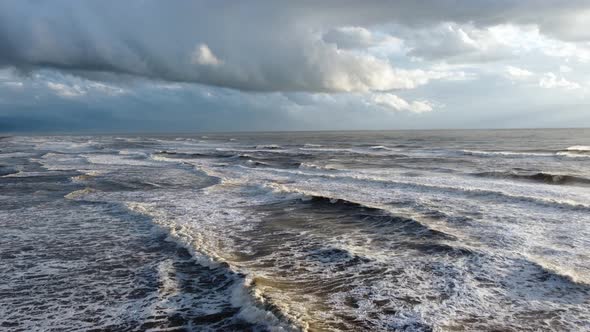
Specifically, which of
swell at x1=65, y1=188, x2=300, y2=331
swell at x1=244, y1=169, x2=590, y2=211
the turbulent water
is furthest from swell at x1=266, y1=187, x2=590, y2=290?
swell at x1=244, y1=169, x2=590, y2=211

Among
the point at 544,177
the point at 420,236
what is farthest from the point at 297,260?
the point at 544,177

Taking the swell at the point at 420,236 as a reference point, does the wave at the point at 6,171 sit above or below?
above

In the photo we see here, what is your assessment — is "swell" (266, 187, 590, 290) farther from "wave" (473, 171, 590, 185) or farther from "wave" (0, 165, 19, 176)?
"wave" (0, 165, 19, 176)

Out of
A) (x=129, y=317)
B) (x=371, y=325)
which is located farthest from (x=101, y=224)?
(x=371, y=325)

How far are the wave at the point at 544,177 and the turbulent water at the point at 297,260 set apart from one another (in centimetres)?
407

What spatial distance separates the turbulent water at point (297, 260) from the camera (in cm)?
838

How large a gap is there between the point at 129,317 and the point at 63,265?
172 inches

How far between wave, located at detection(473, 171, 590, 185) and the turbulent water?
4.07 m

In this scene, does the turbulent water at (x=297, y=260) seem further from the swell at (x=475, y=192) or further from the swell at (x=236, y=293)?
the swell at (x=475, y=192)

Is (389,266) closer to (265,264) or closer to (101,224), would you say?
(265,264)

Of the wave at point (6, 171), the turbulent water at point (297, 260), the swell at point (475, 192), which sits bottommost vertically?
the turbulent water at point (297, 260)

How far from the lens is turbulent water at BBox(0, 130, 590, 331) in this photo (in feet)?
27.5

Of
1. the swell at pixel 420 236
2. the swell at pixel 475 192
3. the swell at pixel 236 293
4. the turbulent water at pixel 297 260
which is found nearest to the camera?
the swell at pixel 236 293

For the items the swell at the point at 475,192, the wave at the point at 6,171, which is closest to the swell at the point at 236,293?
the swell at the point at 475,192
